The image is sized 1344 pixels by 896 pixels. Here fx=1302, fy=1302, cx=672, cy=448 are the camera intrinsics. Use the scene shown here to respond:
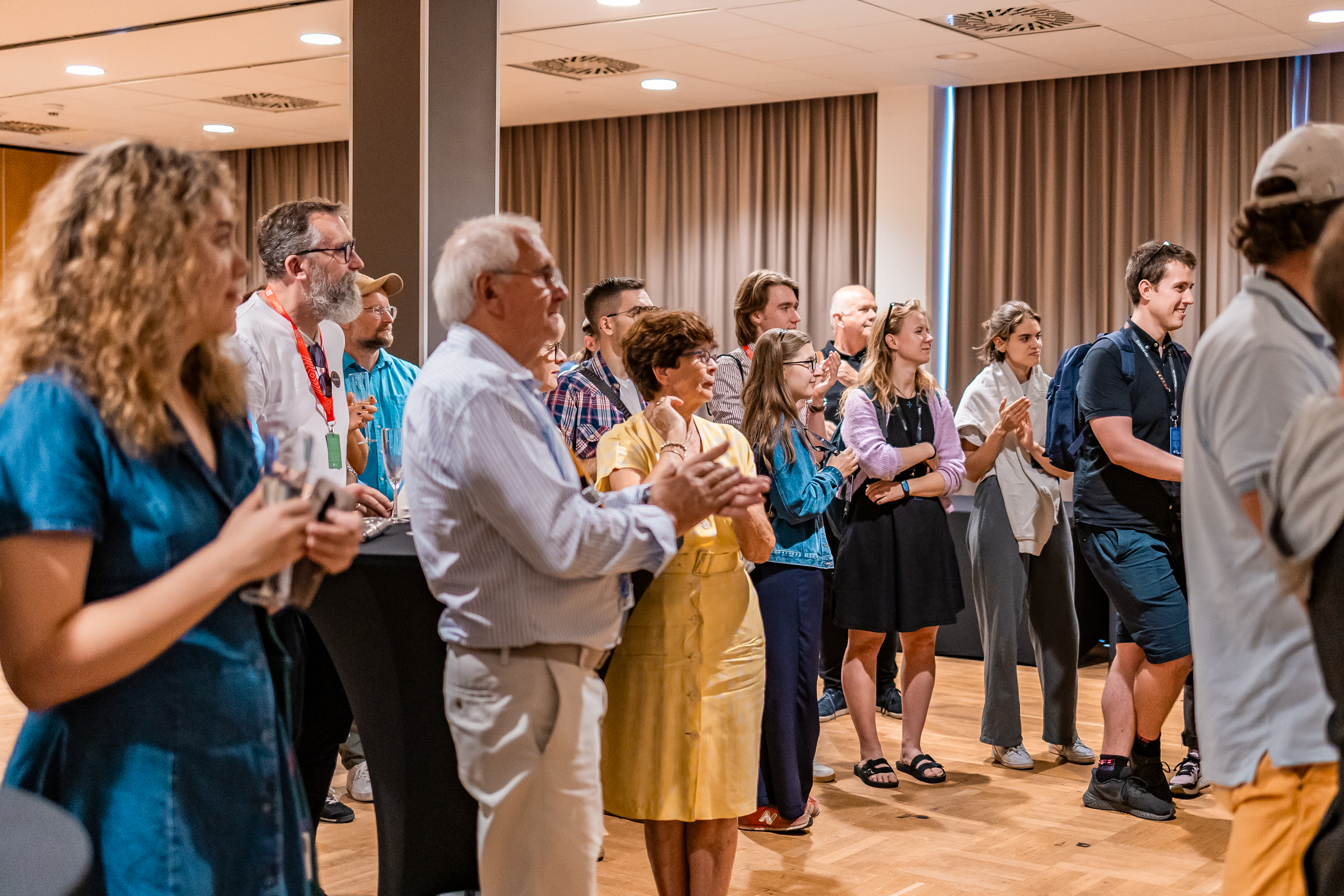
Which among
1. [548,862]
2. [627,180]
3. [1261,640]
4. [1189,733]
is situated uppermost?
[627,180]

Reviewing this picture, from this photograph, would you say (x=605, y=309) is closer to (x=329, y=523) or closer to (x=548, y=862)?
(x=548, y=862)

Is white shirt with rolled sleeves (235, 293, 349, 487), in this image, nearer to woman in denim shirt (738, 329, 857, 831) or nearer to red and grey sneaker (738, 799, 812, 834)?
woman in denim shirt (738, 329, 857, 831)

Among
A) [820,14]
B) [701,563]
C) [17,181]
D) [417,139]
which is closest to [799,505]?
[701,563]

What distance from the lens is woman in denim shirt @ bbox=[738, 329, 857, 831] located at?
362 cm

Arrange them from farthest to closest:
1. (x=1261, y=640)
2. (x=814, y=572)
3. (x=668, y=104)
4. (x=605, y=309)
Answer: (x=668, y=104) → (x=605, y=309) → (x=814, y=572) → (x=1261, y=640)

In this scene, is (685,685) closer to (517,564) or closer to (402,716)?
(402,716)

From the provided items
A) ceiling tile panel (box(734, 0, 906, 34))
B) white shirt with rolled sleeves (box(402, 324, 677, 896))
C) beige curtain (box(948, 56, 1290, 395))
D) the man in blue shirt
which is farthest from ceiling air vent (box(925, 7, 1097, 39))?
white shirt with rolled sleeves (box(402, 324, 677, 896))

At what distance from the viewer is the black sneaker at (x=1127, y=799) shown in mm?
3951

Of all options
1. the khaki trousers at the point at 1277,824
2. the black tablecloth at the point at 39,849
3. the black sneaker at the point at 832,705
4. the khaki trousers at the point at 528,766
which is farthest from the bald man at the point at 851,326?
the black tablecloth at the point at 39,849

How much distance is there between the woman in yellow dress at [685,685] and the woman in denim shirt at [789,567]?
0.74m

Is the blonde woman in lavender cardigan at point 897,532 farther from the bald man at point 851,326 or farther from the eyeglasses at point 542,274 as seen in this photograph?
the eyeglasses at point 542,274

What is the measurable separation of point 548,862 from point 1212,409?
1.23 meters

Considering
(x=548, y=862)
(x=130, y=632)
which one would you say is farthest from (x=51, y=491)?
(x=548, y=862)

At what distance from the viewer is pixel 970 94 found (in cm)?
851
